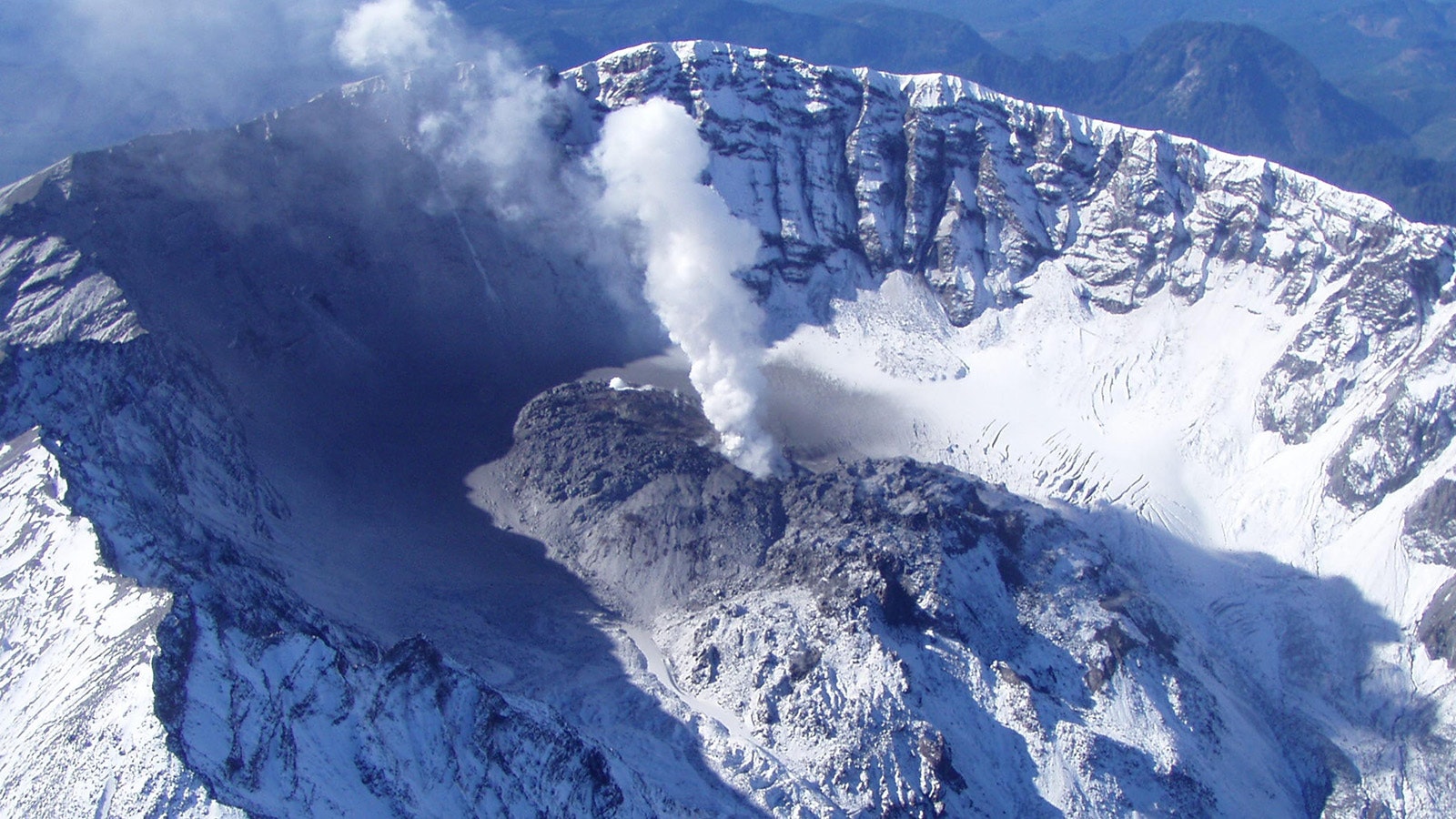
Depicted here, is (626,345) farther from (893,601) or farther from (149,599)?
(149,599)

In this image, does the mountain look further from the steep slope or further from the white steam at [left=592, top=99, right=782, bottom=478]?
the white steam at [left=592, top=99, right=782, bottom=478]

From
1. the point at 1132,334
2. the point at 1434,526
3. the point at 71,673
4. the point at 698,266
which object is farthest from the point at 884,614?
the point at 1132,334

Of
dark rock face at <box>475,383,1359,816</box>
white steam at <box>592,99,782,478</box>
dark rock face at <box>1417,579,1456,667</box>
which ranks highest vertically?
white steam at <box>592,99,782,478</box>

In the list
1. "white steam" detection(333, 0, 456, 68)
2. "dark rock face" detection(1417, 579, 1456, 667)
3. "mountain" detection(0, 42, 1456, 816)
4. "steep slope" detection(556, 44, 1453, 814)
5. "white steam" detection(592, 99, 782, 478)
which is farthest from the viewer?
"white steam" detection(333, 0, 456, 68)

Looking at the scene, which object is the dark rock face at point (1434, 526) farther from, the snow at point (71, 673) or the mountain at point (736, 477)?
the snow at point (71, 673)

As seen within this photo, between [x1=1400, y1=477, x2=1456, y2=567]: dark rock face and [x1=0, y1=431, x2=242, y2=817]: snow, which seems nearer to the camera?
[x1=0, y1=431, x2=242, y2=817]: snow

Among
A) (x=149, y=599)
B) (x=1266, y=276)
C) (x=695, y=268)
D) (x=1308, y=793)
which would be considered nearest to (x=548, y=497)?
(x=695, y=268)

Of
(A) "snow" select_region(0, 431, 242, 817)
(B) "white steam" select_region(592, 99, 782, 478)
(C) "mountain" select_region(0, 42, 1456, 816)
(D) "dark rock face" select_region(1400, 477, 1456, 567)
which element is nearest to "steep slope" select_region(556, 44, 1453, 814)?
(C) "mountain" select_region(0, 42, 1456, 816)

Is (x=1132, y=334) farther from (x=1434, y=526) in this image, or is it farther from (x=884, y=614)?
(x=884, y=614)

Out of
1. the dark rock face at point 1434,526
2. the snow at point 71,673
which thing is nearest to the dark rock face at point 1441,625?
the dark rock face at point 1434,526
